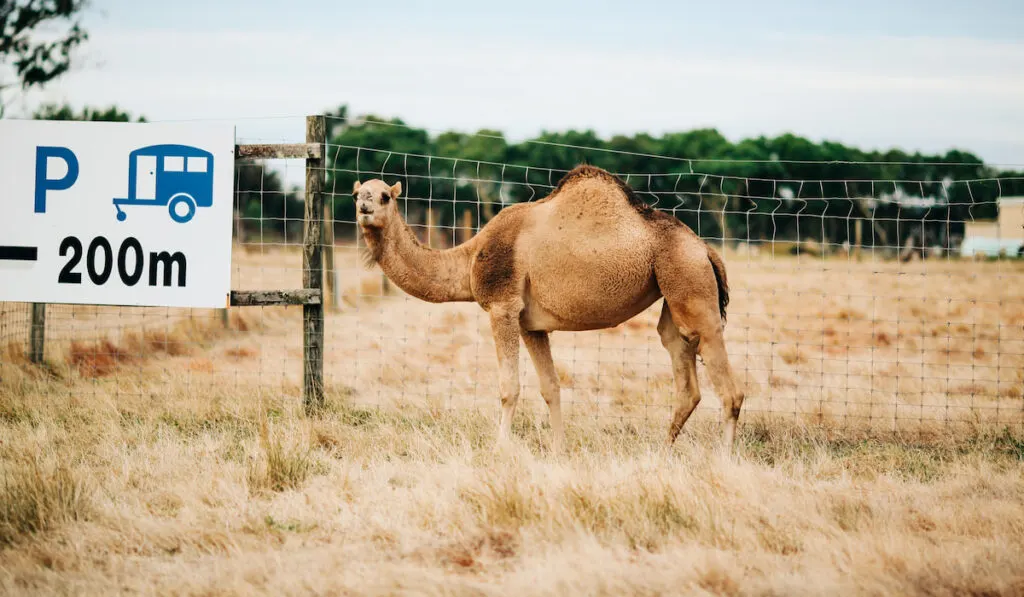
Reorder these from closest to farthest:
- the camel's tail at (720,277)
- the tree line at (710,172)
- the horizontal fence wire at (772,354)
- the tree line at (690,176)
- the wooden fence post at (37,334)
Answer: the camel's tail at (720,277), the horizontal fence wire at (772,354), the wooden fence post at (37,334), the tree line at (690,176), the tree line at (710,172)

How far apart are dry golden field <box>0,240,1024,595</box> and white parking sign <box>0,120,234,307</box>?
3.89 ft

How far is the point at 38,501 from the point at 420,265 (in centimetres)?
340

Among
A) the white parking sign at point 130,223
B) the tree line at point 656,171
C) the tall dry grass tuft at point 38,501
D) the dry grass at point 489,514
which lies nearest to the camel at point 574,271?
the dry grass at point 489,514

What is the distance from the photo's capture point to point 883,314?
19141mm

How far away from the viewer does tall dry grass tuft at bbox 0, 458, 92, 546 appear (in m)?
5.32

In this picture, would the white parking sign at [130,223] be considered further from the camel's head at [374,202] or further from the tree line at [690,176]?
the tree line at [690,176]

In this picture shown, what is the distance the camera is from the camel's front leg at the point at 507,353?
282 inches

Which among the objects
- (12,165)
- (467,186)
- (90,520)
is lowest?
(90,520)

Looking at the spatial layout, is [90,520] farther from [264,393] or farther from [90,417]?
[264,393]

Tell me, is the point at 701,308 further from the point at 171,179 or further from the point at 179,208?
the point at 171,179

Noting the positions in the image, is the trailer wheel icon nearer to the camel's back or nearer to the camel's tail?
the camel's back

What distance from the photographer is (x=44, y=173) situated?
8695 mm

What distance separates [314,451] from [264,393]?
7.14 ft

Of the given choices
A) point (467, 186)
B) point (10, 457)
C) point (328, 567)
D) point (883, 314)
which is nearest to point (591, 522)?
point (328, 567)
